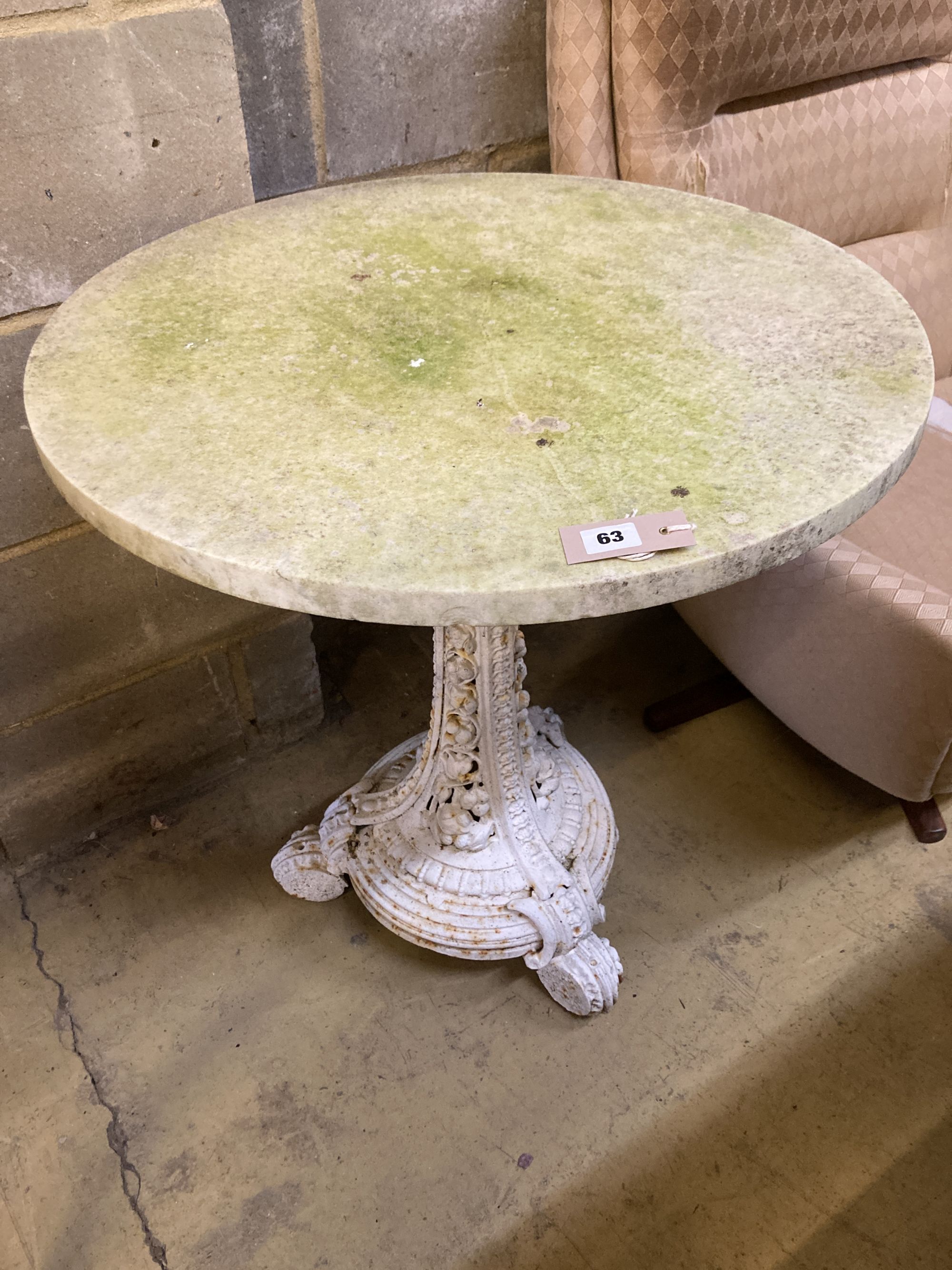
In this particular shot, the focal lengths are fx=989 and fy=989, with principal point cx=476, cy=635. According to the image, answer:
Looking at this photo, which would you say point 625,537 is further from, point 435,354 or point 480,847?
point 480,847

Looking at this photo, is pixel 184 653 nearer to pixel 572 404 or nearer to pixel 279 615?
pixel 279 615

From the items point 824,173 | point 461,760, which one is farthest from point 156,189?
point 824,173

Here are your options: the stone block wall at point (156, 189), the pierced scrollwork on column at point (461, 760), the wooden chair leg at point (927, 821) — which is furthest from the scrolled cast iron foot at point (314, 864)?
the wooden chair leg at point (927, 821)

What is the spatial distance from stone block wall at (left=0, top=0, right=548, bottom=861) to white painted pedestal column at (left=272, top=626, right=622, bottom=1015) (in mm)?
346

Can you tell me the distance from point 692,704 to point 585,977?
0.65 m

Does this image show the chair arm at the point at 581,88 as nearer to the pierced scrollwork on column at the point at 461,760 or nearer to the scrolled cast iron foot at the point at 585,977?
the pierced scrollwork on column at the point at 461,760

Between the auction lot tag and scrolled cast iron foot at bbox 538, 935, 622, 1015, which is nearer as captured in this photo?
the auction lot tag

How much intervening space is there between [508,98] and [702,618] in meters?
0.95

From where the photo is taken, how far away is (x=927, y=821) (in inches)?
66.2

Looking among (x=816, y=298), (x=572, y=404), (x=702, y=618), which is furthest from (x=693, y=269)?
(x=702, y=618)

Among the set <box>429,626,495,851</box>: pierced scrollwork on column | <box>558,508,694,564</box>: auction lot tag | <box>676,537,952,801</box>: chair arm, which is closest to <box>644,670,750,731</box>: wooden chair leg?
<box>676,537,952,801</box>: chair arm

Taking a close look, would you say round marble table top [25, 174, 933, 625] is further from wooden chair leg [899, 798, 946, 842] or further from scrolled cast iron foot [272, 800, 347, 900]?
wooden chair leg [899, 798, 946, 842]

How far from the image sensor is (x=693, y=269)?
1.19 meters

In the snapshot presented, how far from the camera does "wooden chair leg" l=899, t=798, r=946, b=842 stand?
1681 mm
